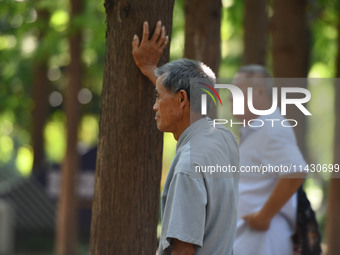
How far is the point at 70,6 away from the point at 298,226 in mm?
10301

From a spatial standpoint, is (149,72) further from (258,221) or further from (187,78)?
(258,221)

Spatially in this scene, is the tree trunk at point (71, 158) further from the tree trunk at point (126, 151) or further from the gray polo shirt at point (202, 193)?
the gray polo shirt at point (202, 193)

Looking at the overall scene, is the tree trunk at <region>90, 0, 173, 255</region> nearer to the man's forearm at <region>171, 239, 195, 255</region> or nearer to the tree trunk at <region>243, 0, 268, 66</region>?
the man's forearm at <region>171, 239, 195, 255</region>

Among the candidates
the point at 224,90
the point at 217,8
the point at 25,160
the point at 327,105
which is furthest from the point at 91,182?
the point at 25,160

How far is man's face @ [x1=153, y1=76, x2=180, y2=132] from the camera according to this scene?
12.5ft

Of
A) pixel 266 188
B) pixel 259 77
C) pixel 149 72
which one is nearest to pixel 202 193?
pixel 149 72

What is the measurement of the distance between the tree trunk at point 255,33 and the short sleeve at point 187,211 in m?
6.94

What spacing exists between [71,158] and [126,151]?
35.5 feet

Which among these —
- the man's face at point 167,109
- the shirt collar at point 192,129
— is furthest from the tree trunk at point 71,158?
the shirt collar at point 192,129

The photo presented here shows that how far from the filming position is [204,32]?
7883mm

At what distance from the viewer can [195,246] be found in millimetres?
3572

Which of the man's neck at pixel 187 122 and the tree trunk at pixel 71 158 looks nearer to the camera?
the man's neck at pixel 187 122

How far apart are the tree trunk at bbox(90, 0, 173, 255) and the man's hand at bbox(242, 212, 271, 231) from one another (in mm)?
773

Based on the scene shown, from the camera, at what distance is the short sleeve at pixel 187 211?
11.4 feet
